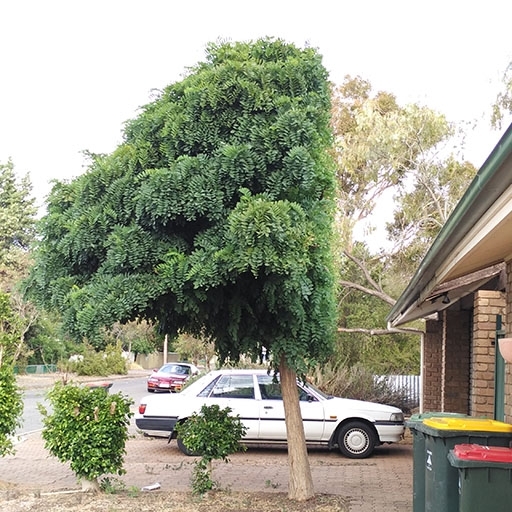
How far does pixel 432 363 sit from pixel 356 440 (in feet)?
13.1

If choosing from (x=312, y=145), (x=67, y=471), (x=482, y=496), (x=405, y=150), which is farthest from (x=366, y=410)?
(x=405, y=150)

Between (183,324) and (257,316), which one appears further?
(183,324)

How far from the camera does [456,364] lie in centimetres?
1398

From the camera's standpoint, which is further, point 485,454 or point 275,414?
point 275,414

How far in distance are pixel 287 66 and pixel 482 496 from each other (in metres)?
5.17

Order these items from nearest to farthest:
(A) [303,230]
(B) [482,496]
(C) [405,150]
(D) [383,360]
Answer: (B) [482,496]
(A) [303,230]
(C) [405,150]
(D) [383,360]

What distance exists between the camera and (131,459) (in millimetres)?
14000

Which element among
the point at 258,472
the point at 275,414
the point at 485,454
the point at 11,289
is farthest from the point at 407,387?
the point at 11,289

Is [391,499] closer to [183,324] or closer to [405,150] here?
[183,324]

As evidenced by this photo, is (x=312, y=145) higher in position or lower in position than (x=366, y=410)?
higher

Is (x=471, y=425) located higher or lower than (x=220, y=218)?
lower

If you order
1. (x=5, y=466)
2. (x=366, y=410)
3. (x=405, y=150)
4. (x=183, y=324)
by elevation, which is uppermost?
(x=405, y=150)

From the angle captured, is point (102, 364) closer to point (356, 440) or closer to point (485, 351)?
point (356, 440)

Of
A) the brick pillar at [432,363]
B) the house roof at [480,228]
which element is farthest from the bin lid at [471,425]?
the brick pillar at [432,363]
